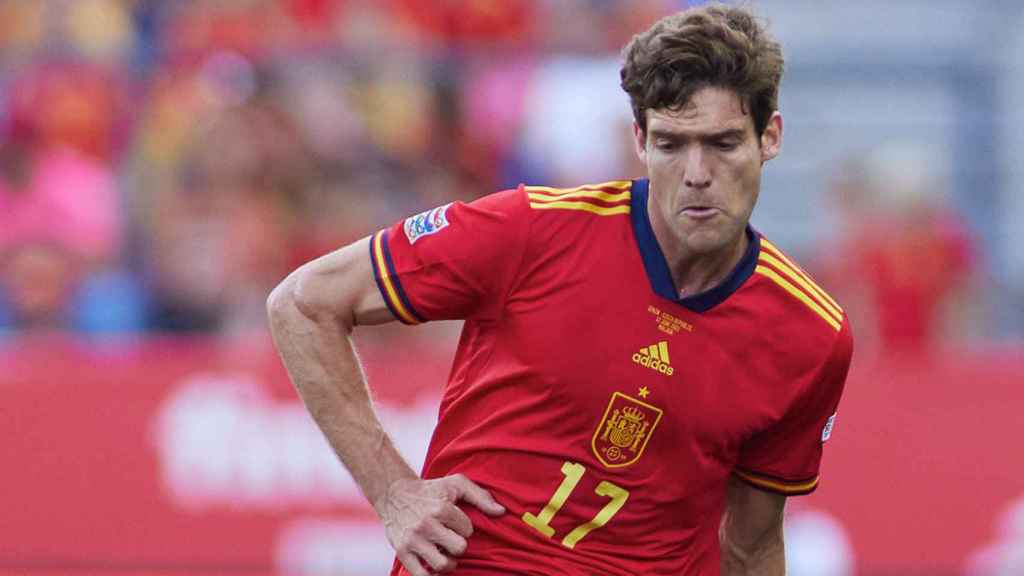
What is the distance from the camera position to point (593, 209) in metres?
4.44

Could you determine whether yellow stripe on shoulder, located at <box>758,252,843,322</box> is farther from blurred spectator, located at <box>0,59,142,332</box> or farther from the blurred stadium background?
blurred spectator, located at <box>0,59,142,332</box>

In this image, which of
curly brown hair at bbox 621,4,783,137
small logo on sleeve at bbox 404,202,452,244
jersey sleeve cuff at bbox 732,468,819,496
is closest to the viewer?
curly brown hair at bbox 621,4,783,137

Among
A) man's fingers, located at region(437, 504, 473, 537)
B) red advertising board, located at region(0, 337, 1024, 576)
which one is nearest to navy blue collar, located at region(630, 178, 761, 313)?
man's fingers, located at region(437, 504, 473, 537)

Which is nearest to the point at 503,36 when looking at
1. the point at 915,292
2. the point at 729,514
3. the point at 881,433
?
the point at 915,292

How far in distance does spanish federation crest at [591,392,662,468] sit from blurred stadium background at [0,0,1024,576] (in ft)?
12.8

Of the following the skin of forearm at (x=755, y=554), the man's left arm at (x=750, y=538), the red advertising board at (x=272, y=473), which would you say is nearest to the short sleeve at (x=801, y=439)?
the man's left arm at (x=750, y=538)

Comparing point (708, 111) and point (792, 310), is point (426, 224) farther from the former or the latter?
point (792, 310)

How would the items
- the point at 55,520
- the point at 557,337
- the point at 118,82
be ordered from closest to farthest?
the point at 557,337 → the point at 55,520 → the point at 118,82

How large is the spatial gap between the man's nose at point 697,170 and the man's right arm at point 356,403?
2.70 ft

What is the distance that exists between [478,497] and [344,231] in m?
5.20

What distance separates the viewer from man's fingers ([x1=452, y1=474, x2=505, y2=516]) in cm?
434

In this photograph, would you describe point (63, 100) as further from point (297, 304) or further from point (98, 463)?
point (297, 304)

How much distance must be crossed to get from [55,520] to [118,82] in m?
2.99

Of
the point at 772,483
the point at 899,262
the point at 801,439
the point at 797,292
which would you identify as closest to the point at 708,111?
the point at 797,292
